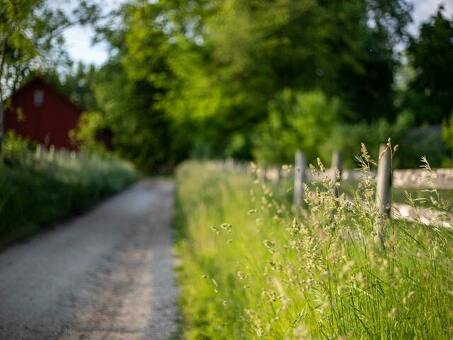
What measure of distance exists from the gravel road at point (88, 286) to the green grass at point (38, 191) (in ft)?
1.54

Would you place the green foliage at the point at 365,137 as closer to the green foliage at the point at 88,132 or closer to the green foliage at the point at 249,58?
the green foliage at the point at 249,58

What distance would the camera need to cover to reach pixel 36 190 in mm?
11055

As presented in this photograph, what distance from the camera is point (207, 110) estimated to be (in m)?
25.0

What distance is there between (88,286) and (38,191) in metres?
4.97

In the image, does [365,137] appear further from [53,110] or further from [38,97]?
[38,97]

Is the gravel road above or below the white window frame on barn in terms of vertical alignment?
below

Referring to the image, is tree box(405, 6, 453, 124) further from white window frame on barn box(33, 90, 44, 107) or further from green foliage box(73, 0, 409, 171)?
white window frame on barn box(33, 90, 44, 107)

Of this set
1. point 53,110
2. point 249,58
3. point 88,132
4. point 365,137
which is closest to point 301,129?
point 365,137

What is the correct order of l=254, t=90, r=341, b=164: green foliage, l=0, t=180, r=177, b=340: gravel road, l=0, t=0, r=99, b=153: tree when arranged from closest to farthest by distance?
1. l=0, t=180, r=177, b=340: gravel road
2. l=0, t=0, r=99, b=153: tree
3. l=254, t=90, r=341, b=164: green foliage

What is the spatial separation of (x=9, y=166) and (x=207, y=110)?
49.2ft

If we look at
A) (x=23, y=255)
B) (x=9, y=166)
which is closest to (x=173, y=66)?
(x=9, y=166)

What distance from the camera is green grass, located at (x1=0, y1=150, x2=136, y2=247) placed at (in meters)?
9.51

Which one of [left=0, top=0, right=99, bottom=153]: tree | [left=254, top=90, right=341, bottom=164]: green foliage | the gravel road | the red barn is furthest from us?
the red barn

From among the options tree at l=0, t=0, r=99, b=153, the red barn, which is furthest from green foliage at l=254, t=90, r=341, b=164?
the red barn
